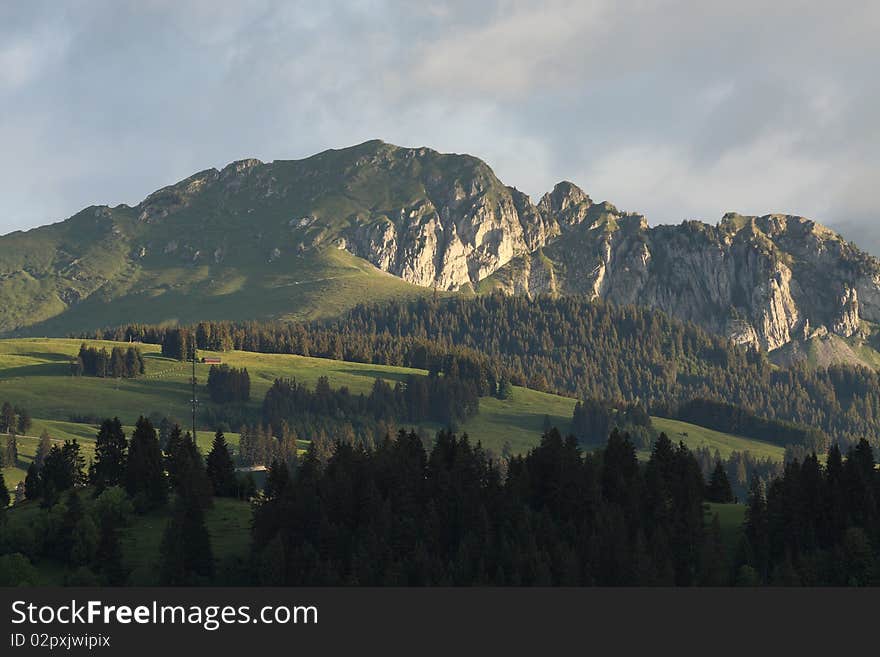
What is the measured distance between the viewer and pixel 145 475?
17262cm

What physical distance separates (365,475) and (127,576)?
35.5m

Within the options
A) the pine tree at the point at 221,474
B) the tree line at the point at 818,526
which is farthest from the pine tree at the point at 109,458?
the tree line at the point at 818,526

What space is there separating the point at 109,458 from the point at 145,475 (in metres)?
10.6

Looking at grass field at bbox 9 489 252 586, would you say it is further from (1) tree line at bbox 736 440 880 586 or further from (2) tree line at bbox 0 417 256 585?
(1) tree line at bbox 736 440 880 586

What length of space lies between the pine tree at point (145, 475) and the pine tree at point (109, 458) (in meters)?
3.08

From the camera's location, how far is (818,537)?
15150cm

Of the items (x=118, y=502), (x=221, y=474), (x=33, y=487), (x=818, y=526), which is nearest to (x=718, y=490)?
(x=818, y=526)

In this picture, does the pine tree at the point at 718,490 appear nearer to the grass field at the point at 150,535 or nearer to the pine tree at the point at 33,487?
the grass field at the point at 150,535

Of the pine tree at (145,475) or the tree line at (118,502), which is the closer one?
the tree line at (118,502)

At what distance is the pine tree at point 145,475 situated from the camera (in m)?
170

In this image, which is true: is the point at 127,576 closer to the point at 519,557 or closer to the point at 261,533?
the point at 261,533

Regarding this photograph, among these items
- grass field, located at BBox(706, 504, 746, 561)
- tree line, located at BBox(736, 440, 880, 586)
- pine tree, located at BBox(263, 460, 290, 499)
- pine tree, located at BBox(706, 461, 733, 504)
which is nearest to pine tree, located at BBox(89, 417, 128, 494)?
pine tree, located at BBox(263, 460, 290, 499)

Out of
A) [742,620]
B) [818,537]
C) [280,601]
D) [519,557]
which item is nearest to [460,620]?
[280,601]

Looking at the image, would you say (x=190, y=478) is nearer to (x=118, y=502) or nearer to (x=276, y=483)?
(x=118, y=502)
